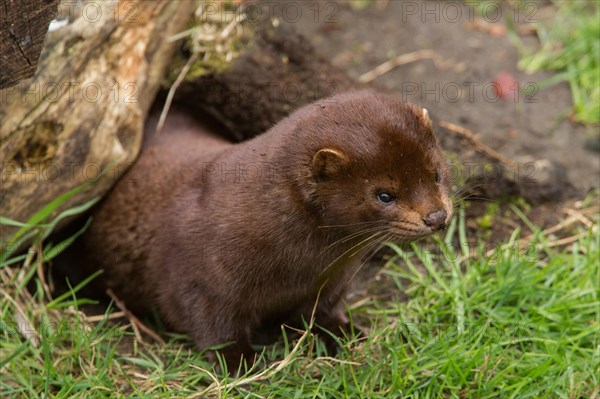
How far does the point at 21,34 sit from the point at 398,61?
3.91m

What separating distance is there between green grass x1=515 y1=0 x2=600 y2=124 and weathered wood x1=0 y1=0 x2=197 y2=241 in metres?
3.33

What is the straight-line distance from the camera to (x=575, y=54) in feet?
22.5

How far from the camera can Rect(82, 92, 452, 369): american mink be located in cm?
387

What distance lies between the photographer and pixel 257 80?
5652mm

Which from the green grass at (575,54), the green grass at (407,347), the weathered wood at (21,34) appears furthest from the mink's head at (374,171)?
the green grass at (575,54)

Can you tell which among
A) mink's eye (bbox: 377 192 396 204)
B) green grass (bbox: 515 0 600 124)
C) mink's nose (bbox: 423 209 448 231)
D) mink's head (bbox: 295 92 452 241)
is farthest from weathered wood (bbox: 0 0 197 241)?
green grass (bbox: 515 0 600 124)

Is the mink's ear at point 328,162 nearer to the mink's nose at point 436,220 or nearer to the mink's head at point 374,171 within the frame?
the mink's head at point 374,171

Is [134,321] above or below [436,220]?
below

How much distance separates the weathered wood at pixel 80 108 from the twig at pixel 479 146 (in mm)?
2129

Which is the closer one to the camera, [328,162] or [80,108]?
[328,162]

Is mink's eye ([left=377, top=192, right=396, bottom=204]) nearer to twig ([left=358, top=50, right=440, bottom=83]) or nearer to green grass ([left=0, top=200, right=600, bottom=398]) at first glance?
green grass ([left=0, top=200, right=600, bottom=398])

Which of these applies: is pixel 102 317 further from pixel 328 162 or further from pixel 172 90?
pixel 328 162

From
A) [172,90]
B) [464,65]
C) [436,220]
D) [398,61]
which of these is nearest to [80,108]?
[172,90]

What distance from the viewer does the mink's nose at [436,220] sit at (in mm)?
3838
